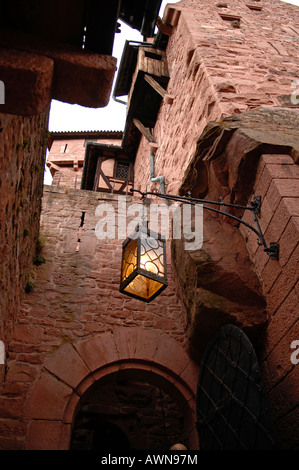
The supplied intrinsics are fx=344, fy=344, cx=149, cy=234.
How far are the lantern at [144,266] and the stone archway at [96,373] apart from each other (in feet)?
3.30

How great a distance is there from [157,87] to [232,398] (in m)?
7.78

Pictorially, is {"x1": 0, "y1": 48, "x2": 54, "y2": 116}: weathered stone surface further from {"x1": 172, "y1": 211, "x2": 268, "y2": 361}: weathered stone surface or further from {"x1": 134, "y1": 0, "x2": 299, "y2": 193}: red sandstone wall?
{"x1": 134, "y1": 0, "x2": 299, "y2": 193}: red sandstone wall

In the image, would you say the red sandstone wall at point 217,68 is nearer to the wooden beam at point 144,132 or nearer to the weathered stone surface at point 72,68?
the wooden beam at point 144,132

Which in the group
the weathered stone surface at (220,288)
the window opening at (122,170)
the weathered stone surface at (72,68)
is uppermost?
the window opening at (122,170)

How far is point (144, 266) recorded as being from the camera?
3309 mm

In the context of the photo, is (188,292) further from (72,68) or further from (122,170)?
(122,170)

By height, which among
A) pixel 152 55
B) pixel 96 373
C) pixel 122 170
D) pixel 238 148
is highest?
pixel 152 55

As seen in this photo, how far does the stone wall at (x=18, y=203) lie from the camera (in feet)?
8.89

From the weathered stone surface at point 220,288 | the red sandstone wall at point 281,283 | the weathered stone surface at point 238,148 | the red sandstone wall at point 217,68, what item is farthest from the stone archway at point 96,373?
the red sandstone wall at point 217,68

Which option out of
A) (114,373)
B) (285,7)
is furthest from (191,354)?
(285,7)

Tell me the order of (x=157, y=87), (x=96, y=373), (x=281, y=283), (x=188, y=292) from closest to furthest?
(x=281, y=283) → (x=96, y=373) → (x=188, y=292) → (x=157, y=87)

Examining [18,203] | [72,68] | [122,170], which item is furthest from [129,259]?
[122,170]

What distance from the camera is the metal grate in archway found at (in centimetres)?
248
